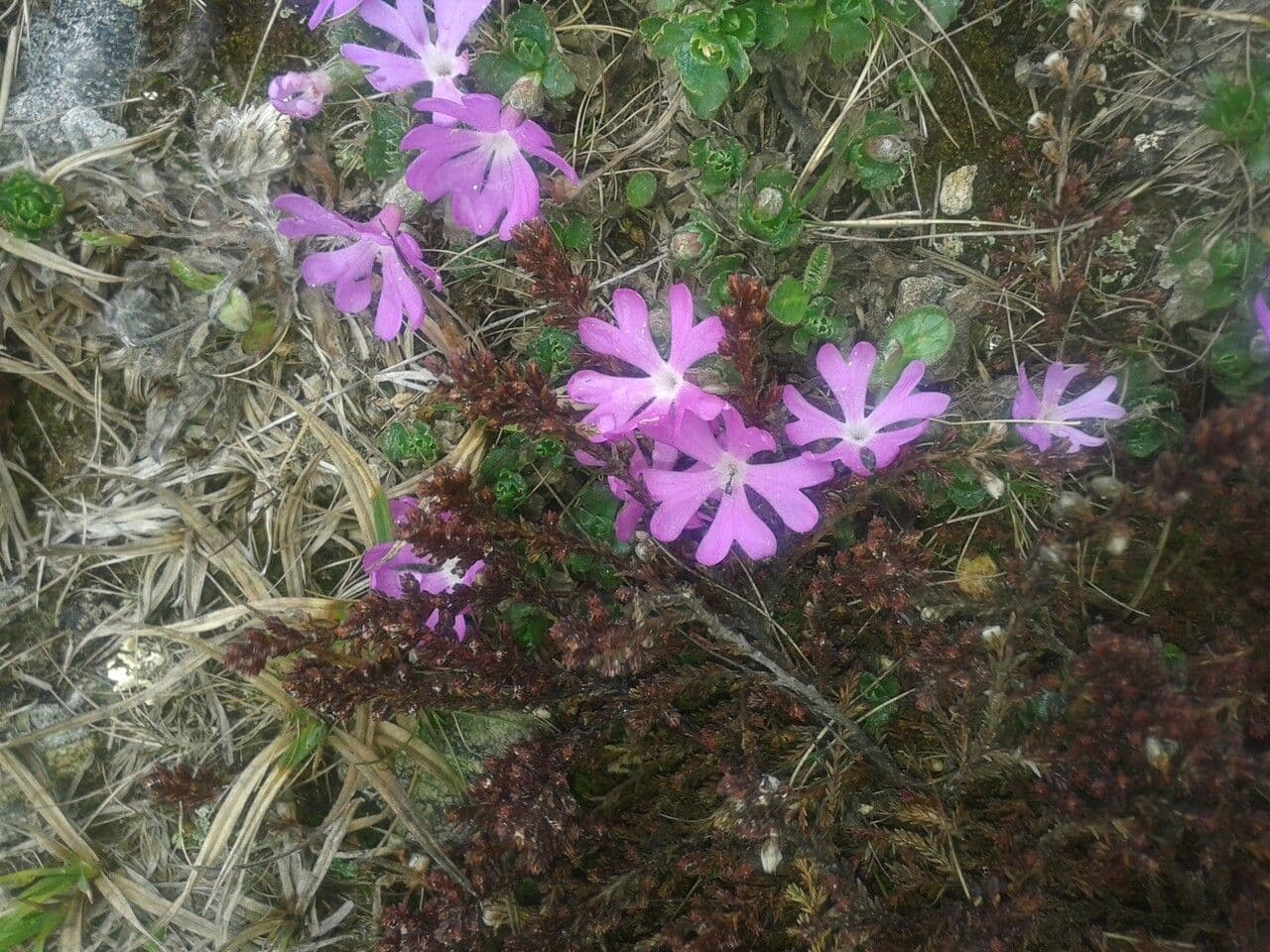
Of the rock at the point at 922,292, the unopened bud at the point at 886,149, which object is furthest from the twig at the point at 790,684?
the unopened bud at the point at 886,149

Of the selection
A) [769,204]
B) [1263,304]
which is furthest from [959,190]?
[1263,304]

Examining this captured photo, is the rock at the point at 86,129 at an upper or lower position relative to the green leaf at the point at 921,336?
upper

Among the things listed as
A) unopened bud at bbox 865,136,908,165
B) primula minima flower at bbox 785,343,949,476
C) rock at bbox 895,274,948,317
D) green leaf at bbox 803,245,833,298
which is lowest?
primula minima flower at bbox 785,343,949,476

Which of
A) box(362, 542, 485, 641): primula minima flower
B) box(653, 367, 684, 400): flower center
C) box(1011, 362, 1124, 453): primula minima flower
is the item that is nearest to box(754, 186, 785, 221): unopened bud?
box(653, 367, 684, 400): flower center

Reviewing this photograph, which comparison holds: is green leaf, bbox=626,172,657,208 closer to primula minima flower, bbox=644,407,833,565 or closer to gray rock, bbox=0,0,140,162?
primula minima flower, bbox=644,407,833,565

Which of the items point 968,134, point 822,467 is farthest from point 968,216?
point 822,467

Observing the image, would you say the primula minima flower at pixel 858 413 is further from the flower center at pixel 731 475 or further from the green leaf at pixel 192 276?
the green leaf at pixel 192 276

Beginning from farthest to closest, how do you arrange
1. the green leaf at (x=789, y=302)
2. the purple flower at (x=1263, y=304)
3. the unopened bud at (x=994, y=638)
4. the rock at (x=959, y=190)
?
1. the rock at (x=959, y=190)
2. the green leaf at (x=789, y=302)
3. the purple flower at (x=1263, y=304)
4. the unopened bud at (x=994, y=638)
